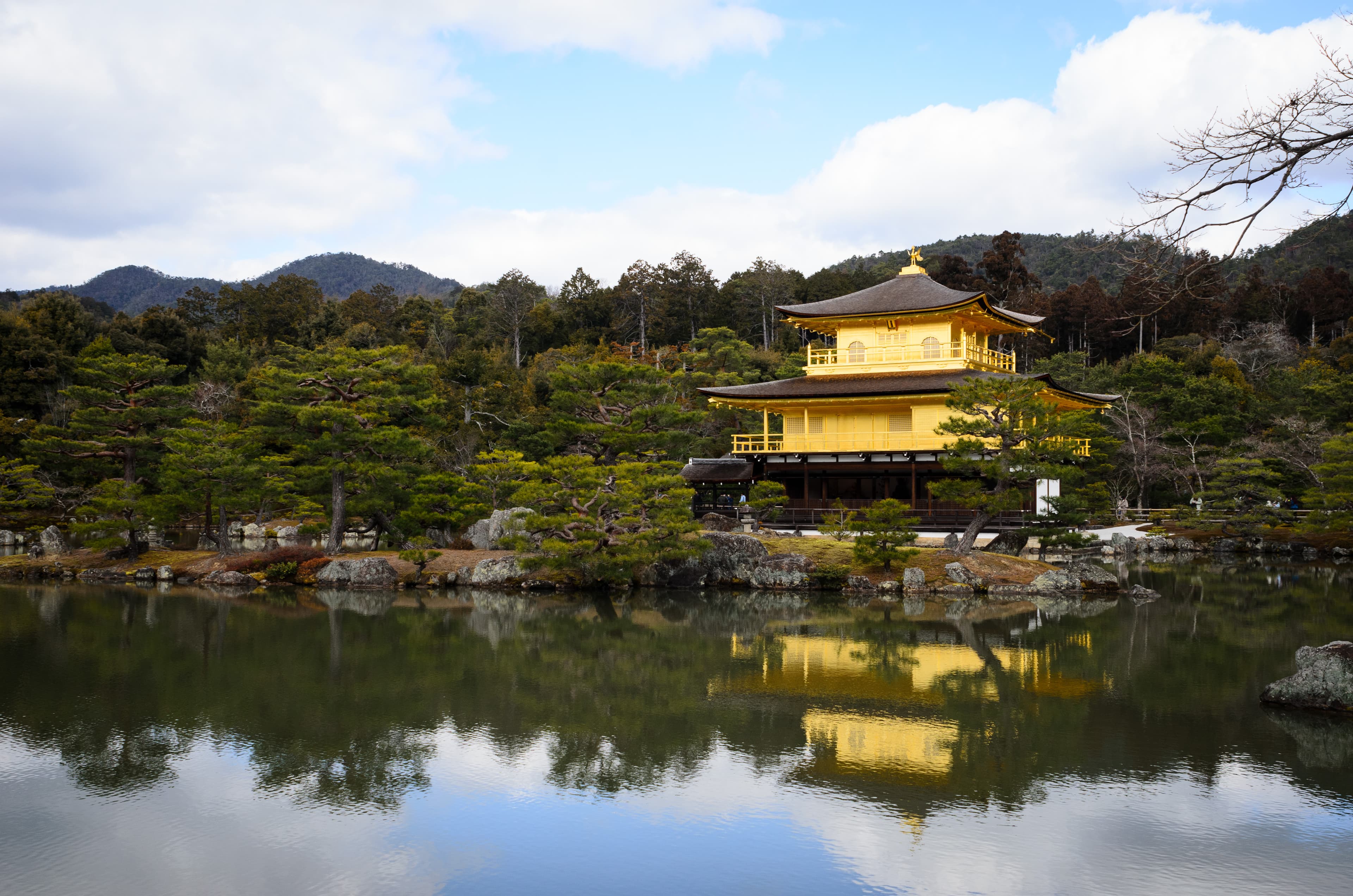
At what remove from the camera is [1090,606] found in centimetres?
1966

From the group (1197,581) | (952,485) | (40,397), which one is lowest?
(1197,581)

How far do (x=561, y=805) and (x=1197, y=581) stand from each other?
21.0m

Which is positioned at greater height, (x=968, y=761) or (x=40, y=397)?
(x=40, y=397)

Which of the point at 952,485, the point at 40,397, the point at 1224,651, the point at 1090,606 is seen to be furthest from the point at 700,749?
the point at 40,397

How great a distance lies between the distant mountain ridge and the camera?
117m

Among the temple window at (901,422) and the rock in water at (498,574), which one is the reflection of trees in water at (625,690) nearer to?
the rock in water at (498,574)

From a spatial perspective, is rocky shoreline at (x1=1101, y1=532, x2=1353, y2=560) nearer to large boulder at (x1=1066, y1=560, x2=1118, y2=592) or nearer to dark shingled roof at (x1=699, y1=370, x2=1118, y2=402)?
dark shingled roof at (x1=699, y1=370, x2=1118, y2=402)

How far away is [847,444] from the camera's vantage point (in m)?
29.8

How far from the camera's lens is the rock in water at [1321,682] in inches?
424

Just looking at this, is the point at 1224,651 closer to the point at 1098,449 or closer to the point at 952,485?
the point at 952,485

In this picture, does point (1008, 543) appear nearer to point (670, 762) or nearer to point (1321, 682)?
point (1321, 682)

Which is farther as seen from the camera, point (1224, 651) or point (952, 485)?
point (952, 485)

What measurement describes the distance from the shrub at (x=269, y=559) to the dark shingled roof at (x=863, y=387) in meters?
13.3

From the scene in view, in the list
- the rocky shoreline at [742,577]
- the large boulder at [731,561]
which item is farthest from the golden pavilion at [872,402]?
the large boulder at [731,561]
